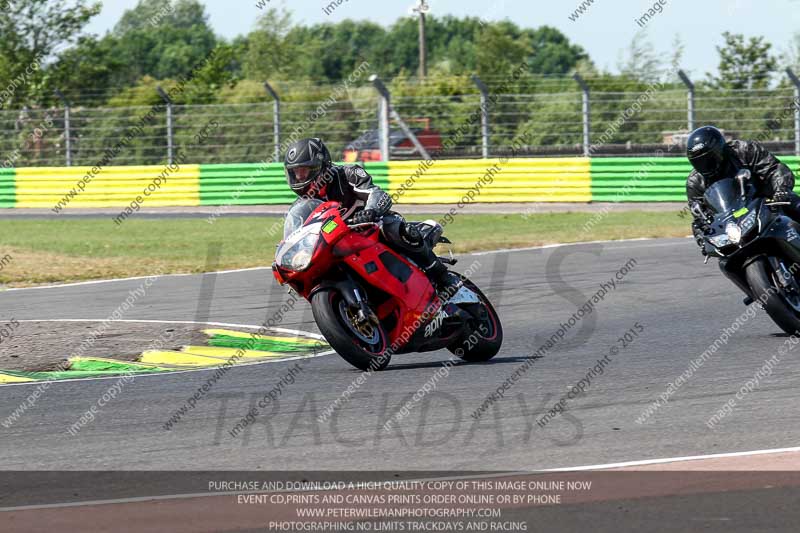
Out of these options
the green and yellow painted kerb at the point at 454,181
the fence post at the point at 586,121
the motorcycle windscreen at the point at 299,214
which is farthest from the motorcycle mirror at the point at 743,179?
the fence post at the point at 586,121

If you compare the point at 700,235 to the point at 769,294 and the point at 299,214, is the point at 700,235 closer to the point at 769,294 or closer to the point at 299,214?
the point at 769,294

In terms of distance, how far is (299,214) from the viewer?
895cm

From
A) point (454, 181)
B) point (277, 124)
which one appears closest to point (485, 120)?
point (454, 181)

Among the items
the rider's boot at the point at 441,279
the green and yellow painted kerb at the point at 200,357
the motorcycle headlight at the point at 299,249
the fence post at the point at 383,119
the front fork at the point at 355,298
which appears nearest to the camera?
the motorcycle headlight at the point at 299,249

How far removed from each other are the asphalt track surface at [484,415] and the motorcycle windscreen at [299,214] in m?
1.02

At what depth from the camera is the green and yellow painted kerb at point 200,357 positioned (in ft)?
31.6

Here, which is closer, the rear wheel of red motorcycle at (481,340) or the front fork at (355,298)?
the front fork at (355,298)

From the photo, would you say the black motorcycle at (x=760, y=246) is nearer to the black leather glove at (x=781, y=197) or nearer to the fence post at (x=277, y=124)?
the black leather glove at (x=781, y=197)

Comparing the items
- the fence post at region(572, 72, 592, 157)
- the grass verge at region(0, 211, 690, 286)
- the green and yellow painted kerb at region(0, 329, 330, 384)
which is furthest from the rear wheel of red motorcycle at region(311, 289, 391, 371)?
the fence post at region(572, 72, 592, 157)

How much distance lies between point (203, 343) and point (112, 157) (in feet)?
75.4

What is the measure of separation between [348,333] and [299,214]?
2.94ft

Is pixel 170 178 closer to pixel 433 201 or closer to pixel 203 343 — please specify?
pixel 433 201

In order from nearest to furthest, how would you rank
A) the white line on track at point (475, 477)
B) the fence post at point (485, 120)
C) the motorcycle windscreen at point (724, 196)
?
the white line on track at point (475, 477)
the motorcycle windscreen at point (724, 196)
the fence post at point (485, 120)

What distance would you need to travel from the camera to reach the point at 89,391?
8.59 metres
